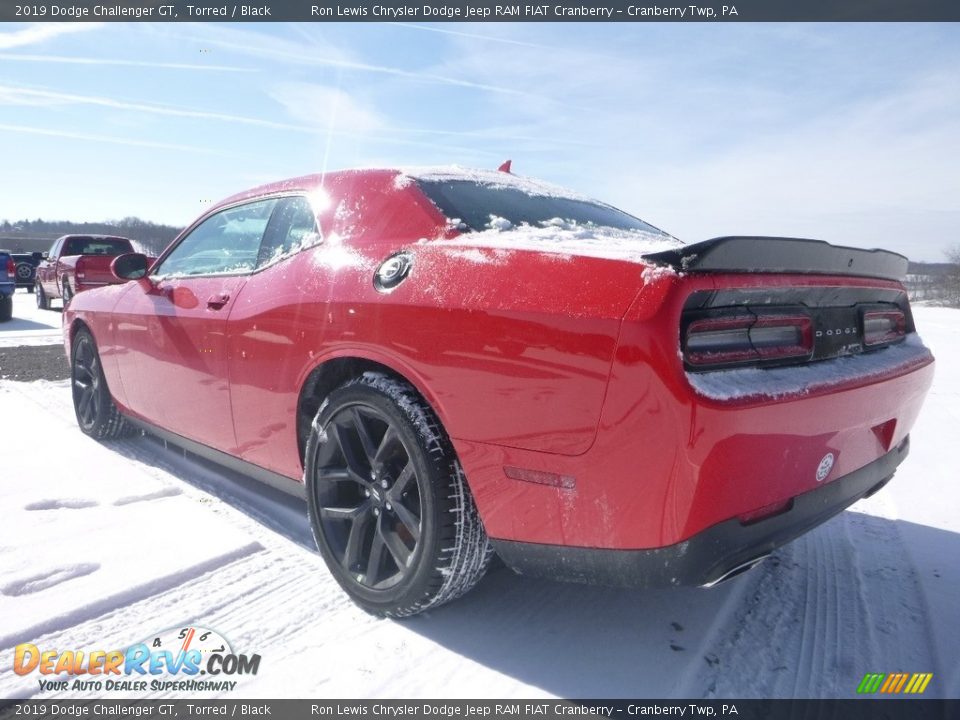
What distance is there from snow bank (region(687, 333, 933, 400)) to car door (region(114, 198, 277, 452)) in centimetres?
199

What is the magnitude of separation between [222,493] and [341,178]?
5.49 feet

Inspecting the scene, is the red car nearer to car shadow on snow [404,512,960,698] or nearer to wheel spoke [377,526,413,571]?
wheel spoke [377,526,413,571]

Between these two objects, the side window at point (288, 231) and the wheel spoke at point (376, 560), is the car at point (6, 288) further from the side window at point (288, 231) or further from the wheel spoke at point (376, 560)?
the wheel spoke at point (376, 560)

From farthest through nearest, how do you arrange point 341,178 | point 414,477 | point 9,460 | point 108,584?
point 9,460
point 341,178
point 108,584
point 414,477

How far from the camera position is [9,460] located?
363 cm

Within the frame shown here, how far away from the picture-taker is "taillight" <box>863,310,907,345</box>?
216cm

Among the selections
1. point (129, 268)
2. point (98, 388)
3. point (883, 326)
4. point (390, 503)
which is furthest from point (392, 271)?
point (98, 388)

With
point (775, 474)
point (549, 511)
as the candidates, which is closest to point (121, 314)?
point (549, 511)

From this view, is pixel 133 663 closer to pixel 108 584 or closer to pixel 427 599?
pixel 108 584

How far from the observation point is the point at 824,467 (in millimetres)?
1823

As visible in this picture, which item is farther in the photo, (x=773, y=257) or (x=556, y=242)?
(x=556, y=242)

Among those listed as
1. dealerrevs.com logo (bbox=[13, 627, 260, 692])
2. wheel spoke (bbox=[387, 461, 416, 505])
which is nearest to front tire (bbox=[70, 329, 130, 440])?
dealerrevs.com logo (bbox=[13, 627, 260, 692])

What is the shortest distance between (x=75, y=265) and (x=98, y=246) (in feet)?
8.92

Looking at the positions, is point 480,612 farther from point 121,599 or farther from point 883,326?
point 883,326
